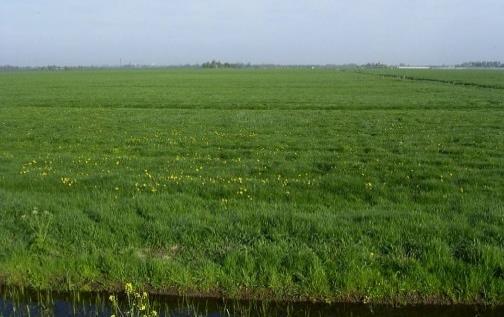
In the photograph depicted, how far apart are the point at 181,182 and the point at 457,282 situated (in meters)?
6.22

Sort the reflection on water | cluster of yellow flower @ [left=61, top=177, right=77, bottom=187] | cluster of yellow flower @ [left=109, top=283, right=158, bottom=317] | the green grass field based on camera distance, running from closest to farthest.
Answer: cluster of yellow flower @ [left=109, top=283, right=158, bottom=317], the reflection on water, the green grass field, cluster of yellow flower @ [left=61, top=177, right=77, bottom=187]

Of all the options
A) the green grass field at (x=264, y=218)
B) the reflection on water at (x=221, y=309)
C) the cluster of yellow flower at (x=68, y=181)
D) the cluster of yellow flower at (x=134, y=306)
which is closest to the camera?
the cluster of yellow flower at (x=134, y=306)

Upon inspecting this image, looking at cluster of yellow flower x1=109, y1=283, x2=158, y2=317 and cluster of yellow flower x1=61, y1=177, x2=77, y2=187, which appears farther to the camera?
cluster of yellow flower x1=61, y1=177, x2=77, y2=187

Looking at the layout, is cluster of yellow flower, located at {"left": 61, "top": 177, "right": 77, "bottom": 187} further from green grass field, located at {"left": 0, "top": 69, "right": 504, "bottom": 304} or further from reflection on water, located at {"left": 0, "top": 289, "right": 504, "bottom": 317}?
reflection on water, located at {"left": 0, "top": 289, "right": 504, "bottom": 317}

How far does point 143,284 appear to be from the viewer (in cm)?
754

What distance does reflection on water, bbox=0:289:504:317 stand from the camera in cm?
689

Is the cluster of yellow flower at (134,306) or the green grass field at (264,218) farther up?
the green grass field at (264,218)

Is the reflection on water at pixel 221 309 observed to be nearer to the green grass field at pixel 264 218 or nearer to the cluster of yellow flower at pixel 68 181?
the green grass field at pixel 264 218

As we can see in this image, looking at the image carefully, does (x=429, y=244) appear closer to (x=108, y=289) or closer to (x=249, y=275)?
(x=249, y=275)

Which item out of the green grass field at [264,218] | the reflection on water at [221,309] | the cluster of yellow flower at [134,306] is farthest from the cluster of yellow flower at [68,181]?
the cluster of yellow flower at [134,306]

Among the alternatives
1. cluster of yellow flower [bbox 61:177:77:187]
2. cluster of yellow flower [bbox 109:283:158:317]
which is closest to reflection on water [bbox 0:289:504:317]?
cluster of yellow flower [bbox 109:283:158:317]

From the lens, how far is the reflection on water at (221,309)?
22.6ft

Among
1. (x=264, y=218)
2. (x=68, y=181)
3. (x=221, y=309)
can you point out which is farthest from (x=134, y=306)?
(x=68, y=181)

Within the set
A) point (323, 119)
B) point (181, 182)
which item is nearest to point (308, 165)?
point (181, 182)
